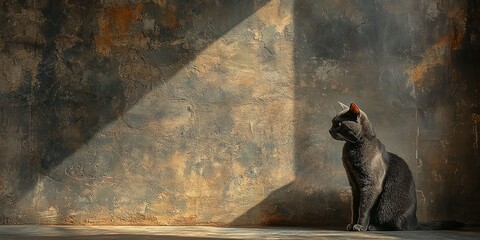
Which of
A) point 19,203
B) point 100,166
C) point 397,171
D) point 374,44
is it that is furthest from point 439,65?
point 19,203

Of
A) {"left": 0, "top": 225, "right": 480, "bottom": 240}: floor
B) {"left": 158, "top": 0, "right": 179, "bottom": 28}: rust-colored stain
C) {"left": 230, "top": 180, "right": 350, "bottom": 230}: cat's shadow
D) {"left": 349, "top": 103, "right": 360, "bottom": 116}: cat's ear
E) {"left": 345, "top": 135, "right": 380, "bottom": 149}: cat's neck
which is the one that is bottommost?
{"left": 0, "top": 225, "right": 480, "bottom": 240}: floor

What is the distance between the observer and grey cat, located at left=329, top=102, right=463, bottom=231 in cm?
596

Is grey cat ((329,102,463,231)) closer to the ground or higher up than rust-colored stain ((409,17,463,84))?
closer to the ground

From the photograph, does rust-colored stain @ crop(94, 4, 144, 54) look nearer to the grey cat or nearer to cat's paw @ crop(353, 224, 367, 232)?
the grey cat

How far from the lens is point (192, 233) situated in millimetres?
5898

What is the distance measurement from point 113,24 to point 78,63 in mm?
523

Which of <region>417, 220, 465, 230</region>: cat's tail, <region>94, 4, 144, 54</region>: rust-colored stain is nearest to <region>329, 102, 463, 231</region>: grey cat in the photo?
<region>417, 220, 465, 230</region>: cat's tail

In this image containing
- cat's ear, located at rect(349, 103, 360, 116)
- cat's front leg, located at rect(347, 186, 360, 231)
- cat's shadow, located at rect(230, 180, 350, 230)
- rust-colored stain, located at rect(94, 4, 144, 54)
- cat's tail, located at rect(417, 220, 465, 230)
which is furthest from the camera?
rust-colored stain, located at rect(94, 4, 144, 54)

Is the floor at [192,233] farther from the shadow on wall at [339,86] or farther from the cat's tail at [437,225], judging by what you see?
the shadow on wall at [339,86]

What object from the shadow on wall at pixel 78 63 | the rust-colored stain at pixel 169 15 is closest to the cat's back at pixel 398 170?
the shadow on wall at pixel 78 63

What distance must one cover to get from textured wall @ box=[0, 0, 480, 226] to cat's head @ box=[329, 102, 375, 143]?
1.04 meters

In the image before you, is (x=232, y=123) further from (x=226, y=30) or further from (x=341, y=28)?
(x=341, y=28)

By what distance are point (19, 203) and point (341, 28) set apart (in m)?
3.62

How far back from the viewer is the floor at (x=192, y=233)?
5.46 meters
